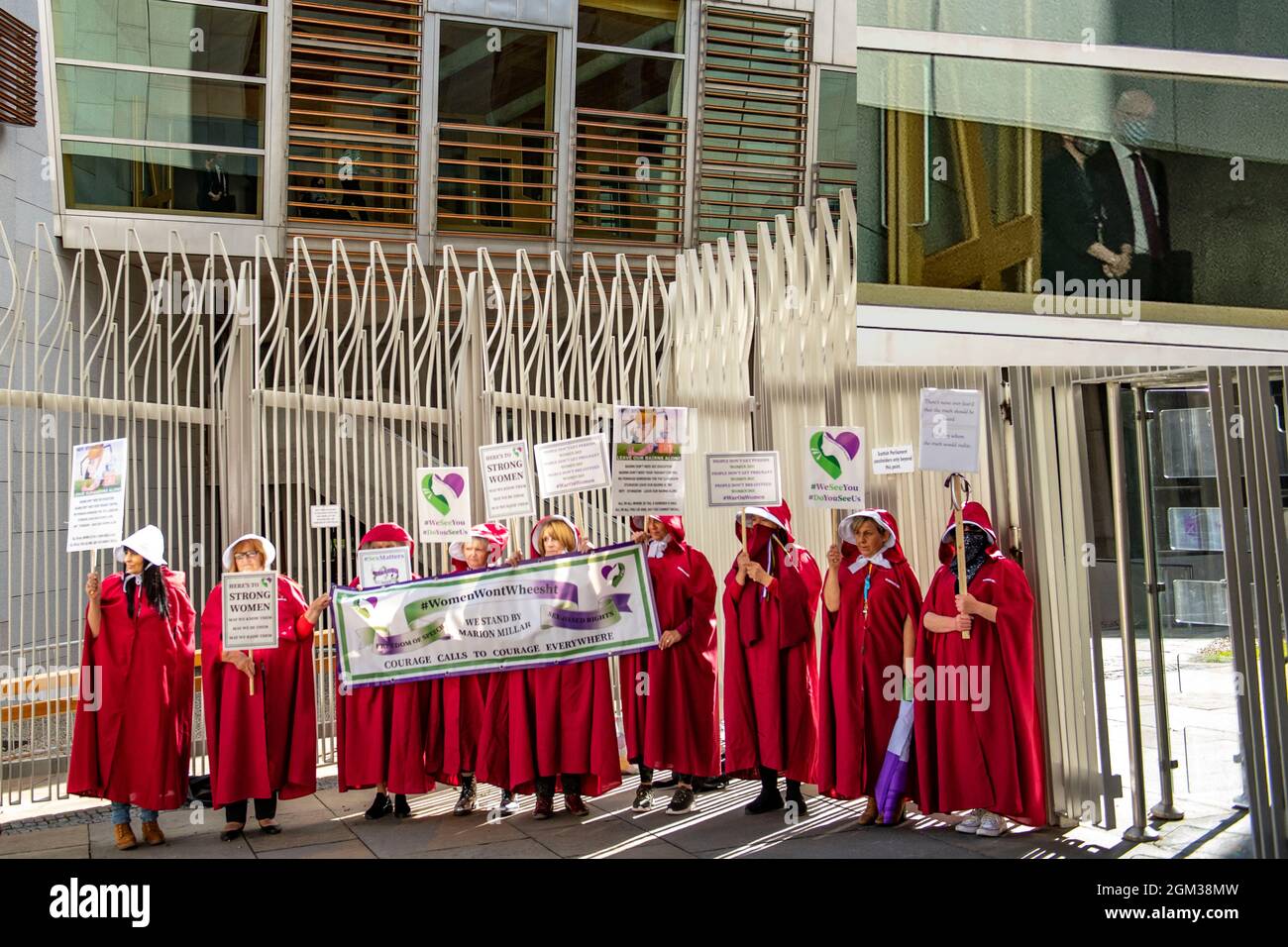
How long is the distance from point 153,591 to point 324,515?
4.76 ft

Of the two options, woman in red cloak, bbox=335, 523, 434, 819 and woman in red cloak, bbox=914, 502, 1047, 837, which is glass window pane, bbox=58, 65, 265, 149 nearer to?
woman in red cloak, bbox=335, 523, 434, 819

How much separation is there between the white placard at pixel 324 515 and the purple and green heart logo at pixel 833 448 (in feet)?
10.4

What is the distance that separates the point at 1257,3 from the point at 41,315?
1202 cm

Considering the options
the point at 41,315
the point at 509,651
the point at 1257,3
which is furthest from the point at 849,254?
the point at 41,315

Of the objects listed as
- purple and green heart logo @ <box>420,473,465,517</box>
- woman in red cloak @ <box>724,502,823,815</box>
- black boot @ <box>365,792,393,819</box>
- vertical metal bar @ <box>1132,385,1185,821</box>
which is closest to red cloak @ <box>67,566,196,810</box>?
black boot @ <box>365,792,393,819</box>

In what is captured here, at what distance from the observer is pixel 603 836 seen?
258 inches

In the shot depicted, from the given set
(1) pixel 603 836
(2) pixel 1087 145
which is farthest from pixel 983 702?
(2) pixel 1087 145

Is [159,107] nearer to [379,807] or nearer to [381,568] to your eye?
[381,568]

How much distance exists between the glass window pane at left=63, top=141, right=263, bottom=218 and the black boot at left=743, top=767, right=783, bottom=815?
34.5 ft

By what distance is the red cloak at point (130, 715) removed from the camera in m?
6.65

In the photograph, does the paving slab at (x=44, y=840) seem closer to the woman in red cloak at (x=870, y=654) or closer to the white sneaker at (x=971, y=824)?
the woman in red cloak at (x=870, y=654)

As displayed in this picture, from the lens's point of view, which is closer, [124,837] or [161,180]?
[124,837]

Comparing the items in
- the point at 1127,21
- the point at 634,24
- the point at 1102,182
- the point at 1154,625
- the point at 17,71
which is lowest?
the point at 1154,625
